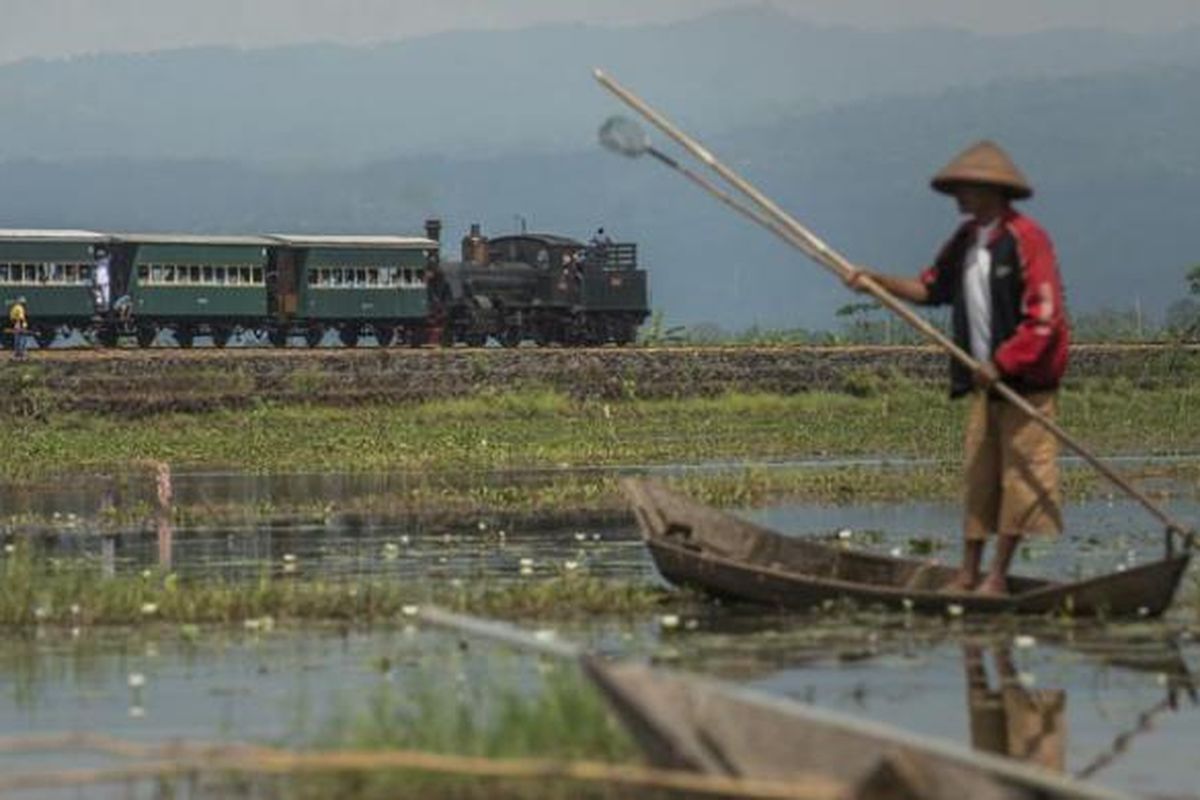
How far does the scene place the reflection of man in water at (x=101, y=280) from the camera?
57.7 m

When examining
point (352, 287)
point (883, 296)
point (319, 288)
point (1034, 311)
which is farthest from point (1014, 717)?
point (352, 287)

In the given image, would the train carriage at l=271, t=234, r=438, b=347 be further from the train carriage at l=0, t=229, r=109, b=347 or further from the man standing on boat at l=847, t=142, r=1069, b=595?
the man standing on boat at l=847, t=142, r=1069, b=595

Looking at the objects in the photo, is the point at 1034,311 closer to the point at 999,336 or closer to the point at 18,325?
the point at 999,336

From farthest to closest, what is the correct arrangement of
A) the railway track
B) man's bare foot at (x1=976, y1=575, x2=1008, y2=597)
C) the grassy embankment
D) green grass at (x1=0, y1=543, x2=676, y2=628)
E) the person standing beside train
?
the person standing beside train, the railway track, the grassy embankment, green grass at (x1=0, y1=543, x2=676, y2=628), man's bare foot at (x1=976, y1=575, x2=1008, y2=597)

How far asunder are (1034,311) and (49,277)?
42.4m

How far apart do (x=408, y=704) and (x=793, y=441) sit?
26848 millimetres

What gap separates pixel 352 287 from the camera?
202ft

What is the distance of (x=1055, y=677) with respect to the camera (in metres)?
14.6

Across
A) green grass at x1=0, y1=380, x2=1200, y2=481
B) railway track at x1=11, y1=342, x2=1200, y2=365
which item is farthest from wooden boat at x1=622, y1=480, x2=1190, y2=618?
railway track at x1=11, y1=342, x2=1200, y2=365

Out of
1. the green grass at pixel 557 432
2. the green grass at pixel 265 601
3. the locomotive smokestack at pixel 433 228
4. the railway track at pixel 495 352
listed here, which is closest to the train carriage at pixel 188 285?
the railway track at pixel 495 352

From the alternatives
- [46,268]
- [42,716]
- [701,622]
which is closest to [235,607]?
[701,622]

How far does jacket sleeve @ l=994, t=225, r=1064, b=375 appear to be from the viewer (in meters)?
16.2

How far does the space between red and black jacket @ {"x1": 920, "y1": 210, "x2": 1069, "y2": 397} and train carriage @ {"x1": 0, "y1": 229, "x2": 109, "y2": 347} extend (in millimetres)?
41111

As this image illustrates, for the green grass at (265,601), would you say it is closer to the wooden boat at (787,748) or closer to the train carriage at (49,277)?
the wooden boat at (787,748)
